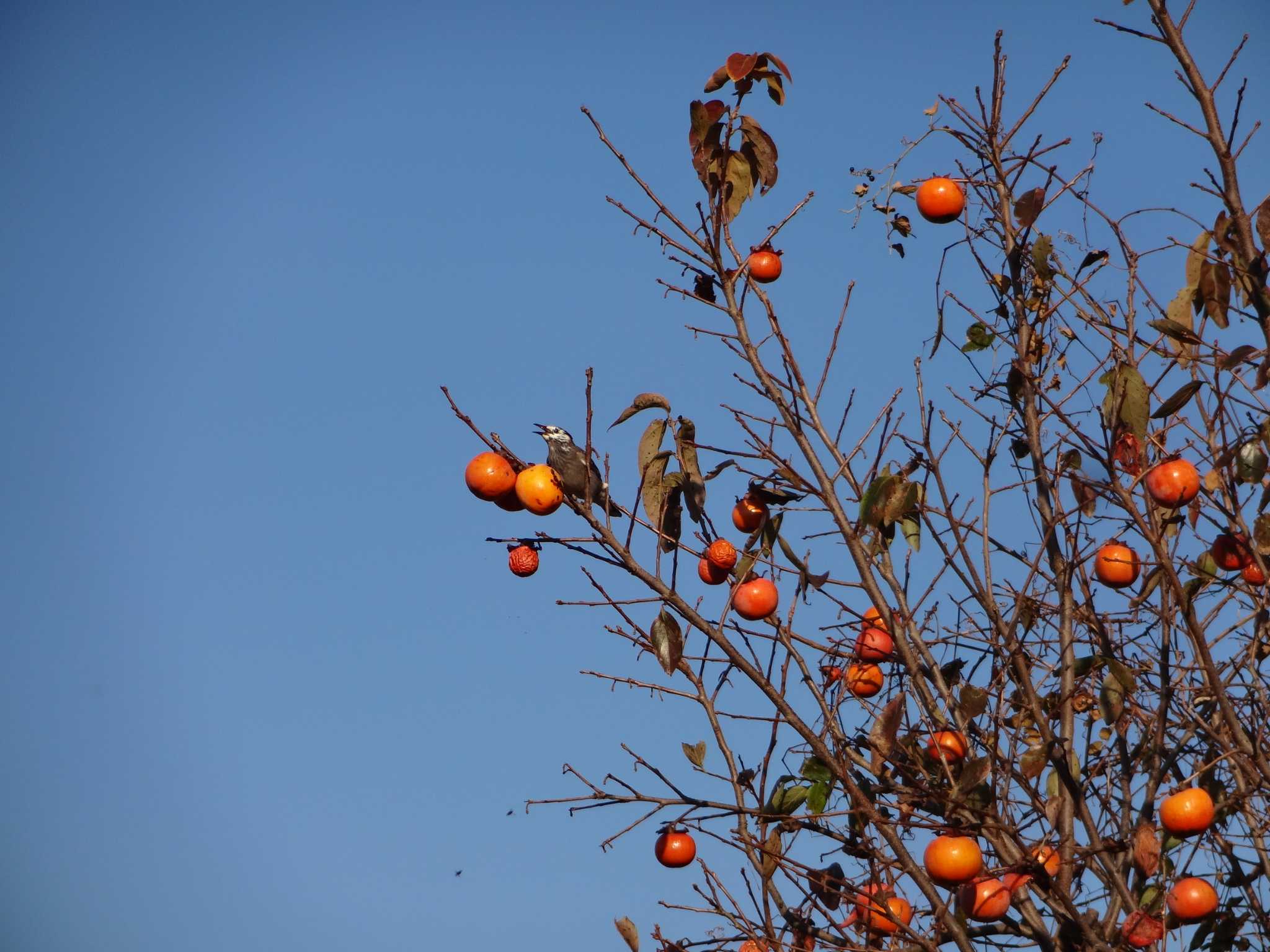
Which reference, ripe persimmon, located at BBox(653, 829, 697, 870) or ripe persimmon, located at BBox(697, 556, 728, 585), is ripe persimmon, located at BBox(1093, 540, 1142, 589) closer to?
ripe persimmon, located at BBox(697, 556, 728, 585)

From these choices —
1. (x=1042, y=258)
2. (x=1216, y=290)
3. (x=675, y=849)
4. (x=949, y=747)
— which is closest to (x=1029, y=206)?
(x=1042, y=258)

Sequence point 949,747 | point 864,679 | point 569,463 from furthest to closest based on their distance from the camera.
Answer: point 864,679 → point 949,747 → point 569,463

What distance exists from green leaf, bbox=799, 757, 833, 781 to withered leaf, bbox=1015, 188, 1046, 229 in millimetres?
1651

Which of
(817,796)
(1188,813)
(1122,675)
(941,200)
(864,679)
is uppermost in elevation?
(941,200)

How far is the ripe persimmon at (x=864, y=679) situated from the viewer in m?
3.20

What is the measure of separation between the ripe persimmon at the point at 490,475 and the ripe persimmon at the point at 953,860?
1236 millimetres

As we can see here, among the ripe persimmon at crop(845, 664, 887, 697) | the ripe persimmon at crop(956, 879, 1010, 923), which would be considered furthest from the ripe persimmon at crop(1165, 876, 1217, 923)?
the ripe persimmon at crop(845, 664, 887, 697)

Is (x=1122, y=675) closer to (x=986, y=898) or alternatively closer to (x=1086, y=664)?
(x=1086, y=664)

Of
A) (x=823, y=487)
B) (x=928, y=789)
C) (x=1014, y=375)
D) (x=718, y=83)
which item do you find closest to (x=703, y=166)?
(x=718, y=83)

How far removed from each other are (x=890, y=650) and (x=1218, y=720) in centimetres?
92

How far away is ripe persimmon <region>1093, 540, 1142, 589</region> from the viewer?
318 cm

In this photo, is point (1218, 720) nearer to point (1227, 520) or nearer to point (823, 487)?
point (1227, 520)

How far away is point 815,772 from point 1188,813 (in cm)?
87

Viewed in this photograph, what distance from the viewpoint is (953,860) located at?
2.53 m
